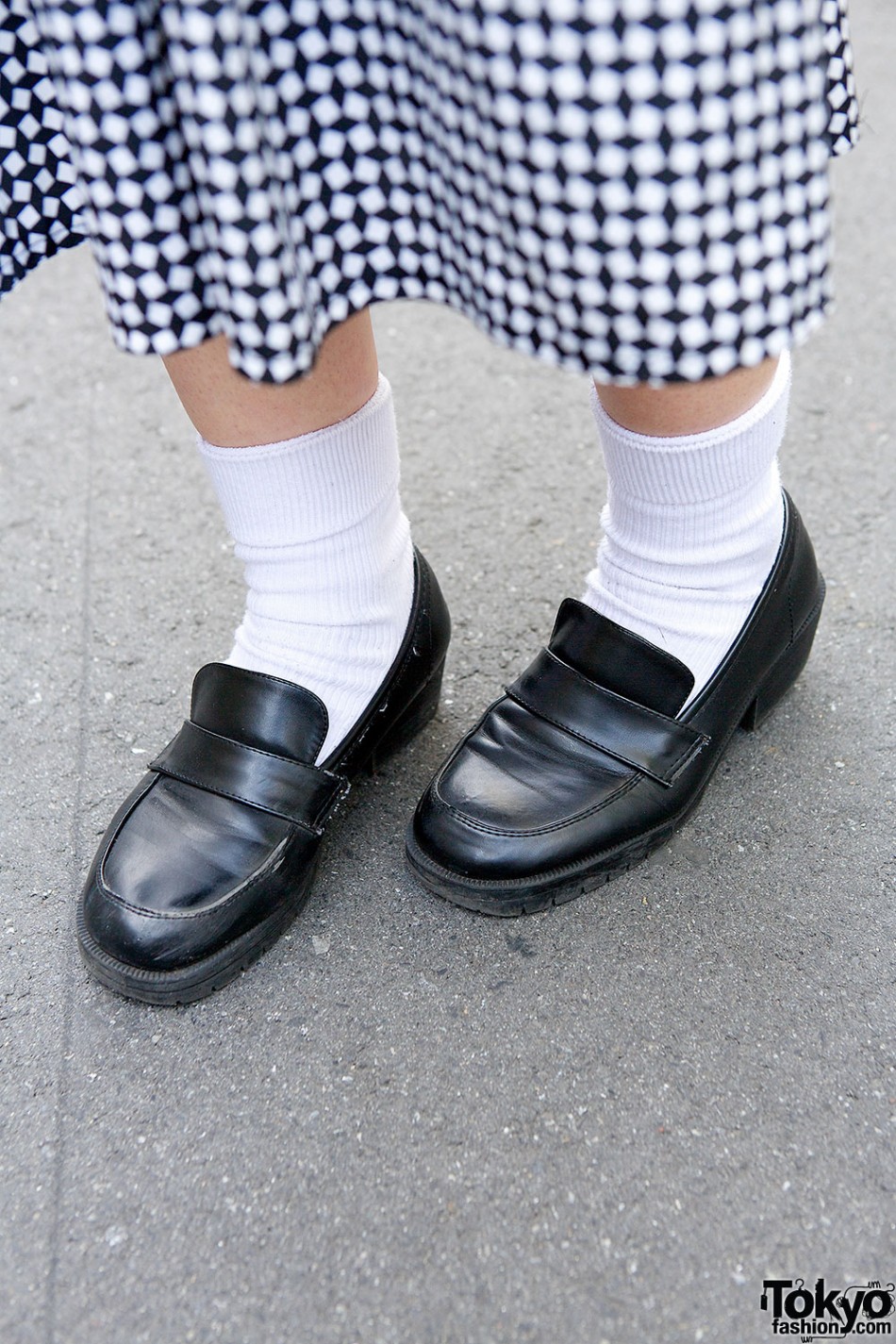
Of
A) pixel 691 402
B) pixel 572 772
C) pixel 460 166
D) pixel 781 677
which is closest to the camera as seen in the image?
pixel 460 166

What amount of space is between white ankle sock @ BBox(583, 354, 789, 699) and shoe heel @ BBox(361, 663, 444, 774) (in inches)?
6.2

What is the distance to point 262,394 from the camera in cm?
73

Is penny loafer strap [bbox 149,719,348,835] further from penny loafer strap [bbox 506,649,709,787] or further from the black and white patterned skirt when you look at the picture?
the black and white patterned skirt

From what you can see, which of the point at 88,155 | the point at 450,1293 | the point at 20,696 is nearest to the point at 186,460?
the point at 20,696

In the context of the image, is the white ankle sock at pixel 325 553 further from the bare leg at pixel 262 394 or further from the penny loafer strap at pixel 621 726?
the penny loafer strap at pixel 621 726

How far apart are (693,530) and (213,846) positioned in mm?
380

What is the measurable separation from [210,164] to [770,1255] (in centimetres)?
63

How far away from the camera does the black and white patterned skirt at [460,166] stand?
0.51 meters

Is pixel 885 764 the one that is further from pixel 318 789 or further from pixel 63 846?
pixel 63 846

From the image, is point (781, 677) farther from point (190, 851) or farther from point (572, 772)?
point (190, 851)

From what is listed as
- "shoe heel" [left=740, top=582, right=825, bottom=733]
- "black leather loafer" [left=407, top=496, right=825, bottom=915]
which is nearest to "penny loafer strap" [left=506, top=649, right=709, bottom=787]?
"black leather loafer" [left=407, top=496, right=825, bottom=915]

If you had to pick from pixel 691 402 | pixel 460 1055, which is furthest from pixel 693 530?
pixel 460 1055

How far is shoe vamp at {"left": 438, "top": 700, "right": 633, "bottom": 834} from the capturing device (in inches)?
31.0

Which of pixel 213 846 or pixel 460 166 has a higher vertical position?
pixel 460 166
